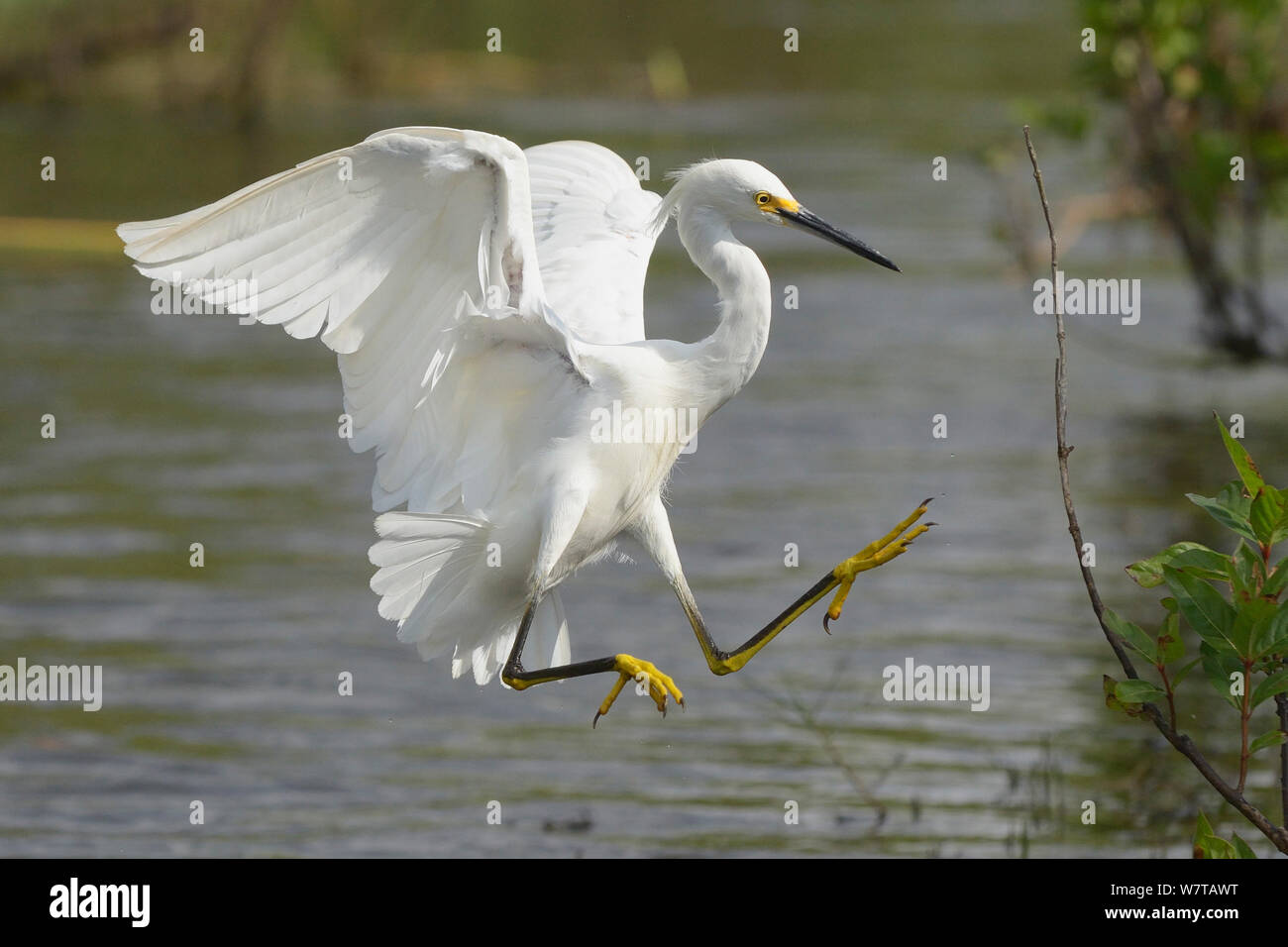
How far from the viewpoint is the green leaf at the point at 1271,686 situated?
15.4 feet

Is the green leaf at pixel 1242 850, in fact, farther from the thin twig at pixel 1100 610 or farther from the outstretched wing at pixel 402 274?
the outstretched wing at pixel 402 274

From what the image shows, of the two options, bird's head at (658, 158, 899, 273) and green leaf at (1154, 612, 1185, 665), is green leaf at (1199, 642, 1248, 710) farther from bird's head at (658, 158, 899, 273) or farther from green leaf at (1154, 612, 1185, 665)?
bird's head at (658, 158, 899, 273)

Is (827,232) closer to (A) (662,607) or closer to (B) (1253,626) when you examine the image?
(B) (1253,626)

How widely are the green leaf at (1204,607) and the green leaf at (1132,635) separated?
13 centimetres

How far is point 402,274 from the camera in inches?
229

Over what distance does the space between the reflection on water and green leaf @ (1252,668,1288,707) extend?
107 inches

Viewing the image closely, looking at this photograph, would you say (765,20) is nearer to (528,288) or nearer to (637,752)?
(637,752)

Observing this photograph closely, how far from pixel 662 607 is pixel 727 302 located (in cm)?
467

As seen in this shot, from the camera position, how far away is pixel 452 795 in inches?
324

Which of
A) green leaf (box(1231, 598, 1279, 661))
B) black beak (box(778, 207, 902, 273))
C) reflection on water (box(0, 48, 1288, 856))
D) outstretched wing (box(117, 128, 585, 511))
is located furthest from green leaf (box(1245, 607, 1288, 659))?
reflection on water (box(0, 48, 1288, 856))

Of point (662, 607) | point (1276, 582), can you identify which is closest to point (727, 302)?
point (1276, 582)

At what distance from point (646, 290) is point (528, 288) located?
1273 centimetres

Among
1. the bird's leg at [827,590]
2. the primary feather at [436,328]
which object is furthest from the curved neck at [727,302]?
the bird's leg at [827,590]

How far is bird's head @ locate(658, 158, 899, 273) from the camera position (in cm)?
606
